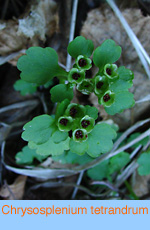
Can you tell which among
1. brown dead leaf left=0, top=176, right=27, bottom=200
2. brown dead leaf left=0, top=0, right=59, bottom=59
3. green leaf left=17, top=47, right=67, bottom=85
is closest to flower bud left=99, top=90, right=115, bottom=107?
green leaf left=17, top=47, right=67, bottom=85

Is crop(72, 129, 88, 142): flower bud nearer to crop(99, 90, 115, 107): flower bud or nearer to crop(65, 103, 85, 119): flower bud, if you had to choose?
crop(65, 103, 85, 119): flower bud

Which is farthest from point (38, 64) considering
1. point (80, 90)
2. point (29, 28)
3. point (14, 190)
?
point (14, 190)

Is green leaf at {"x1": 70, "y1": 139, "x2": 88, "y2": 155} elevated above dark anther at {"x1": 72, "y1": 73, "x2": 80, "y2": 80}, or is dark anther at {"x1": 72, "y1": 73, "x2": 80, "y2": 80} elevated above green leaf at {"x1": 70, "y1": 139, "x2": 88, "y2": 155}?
dark anther at {"x1": 72, "y1": 73, "x2": 80, "y2": 80}

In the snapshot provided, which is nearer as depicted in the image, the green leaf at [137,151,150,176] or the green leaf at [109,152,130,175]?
the green leaf at [137,151,150,176]

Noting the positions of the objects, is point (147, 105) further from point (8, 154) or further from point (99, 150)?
point (8, 154)

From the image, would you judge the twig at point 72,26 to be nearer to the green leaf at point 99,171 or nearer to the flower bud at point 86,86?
the flower bud at point 86,86

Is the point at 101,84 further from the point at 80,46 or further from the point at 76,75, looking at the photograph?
the point at 80,46

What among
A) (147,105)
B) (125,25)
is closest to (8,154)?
(147,105)
